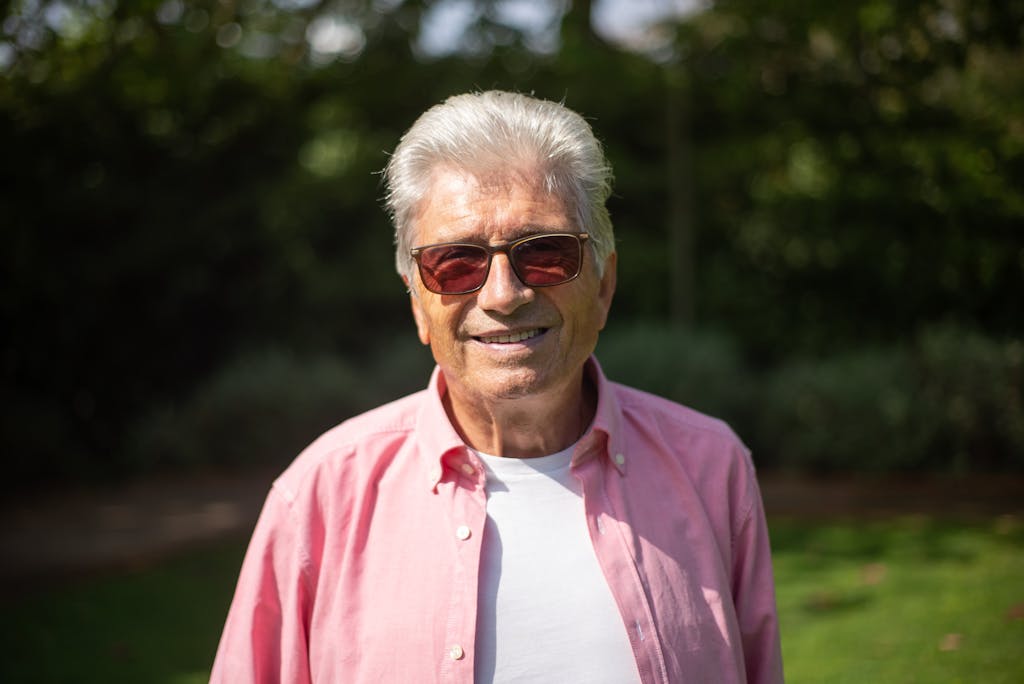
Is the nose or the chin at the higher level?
the nose

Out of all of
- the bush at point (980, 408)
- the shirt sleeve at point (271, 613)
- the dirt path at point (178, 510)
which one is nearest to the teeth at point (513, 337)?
the shirt sleeve at point (271, 613)

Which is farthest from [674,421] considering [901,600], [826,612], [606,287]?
[901,600]

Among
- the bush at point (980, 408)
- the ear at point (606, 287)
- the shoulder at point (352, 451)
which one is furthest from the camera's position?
the bush at point (980, 408)

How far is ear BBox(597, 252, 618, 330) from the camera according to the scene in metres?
2.23

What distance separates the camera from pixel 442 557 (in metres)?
1.95

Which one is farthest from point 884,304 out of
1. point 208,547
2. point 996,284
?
point 208,547

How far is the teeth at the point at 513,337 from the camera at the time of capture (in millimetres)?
2066

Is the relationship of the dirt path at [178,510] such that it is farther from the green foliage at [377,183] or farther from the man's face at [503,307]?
the man's face at [503,307]

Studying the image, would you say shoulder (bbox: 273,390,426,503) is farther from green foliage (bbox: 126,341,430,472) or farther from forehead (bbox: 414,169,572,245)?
green foliage (bbox: 126,341,430,472)

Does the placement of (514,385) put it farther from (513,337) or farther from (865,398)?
(865,398)

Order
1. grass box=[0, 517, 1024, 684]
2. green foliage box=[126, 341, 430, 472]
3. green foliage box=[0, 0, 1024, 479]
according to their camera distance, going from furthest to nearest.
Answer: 1. green foliage box=[126, 341, 430, 472]
2. green foliage box=[0, 0, 1024, 479]
3. grass box=[0, 517, 1024, 684]

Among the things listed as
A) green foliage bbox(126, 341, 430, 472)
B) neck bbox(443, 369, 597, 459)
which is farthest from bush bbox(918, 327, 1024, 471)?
neck bbox(443, 369, 597, 459)

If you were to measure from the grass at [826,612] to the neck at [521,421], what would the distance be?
100 inches

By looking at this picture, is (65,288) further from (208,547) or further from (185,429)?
(208,547)
